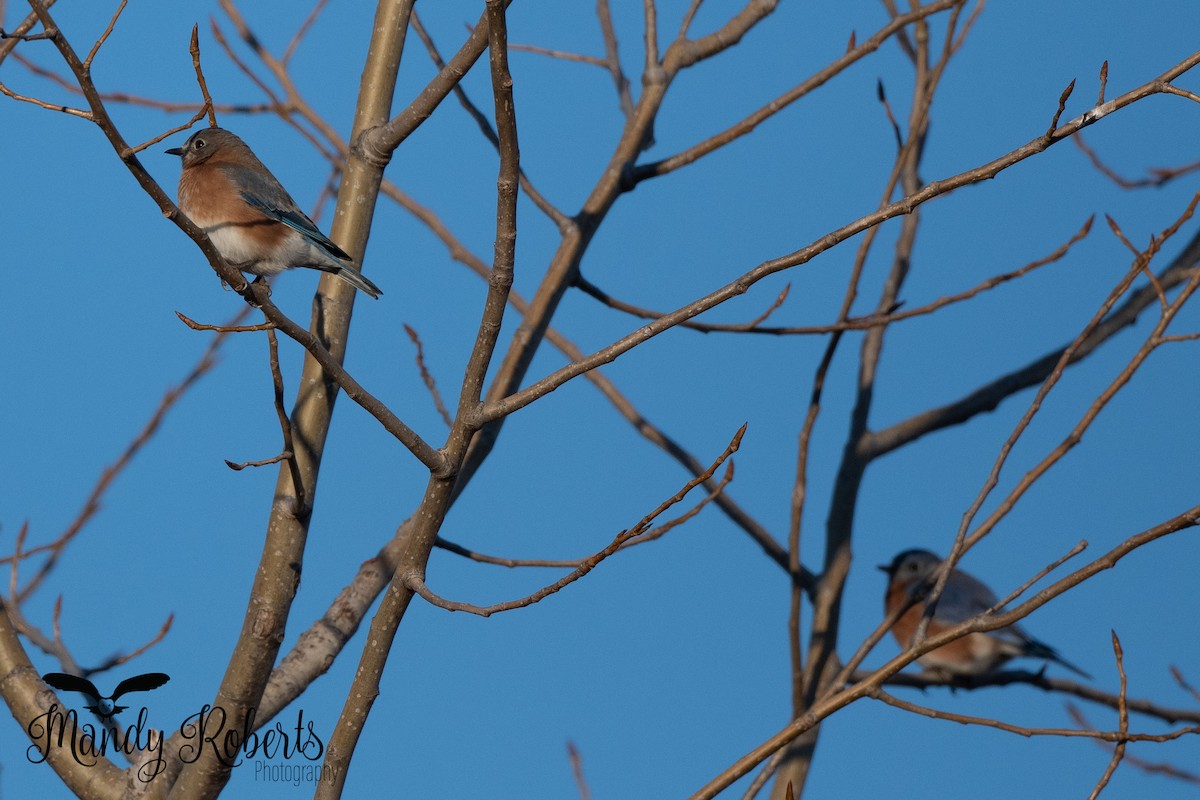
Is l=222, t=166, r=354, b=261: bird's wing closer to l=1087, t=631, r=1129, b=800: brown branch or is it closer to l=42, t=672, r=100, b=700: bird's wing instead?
l=42, t=672, r=100, b=700: bird's wing

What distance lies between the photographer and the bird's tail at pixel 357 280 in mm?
3242

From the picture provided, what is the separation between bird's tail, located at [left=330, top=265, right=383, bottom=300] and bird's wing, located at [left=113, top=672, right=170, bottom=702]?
4.32 feet

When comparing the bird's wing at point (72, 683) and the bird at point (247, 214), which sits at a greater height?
the bird at point (247, 214)

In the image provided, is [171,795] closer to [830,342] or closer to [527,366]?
[527,366]

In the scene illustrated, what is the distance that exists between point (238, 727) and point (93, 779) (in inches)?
17.0

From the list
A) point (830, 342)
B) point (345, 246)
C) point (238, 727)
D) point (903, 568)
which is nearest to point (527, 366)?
point (345, 246)

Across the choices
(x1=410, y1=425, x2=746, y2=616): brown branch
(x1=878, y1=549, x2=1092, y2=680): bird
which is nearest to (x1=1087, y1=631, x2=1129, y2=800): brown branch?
(x1=410, y1=425, x2=746, y2=616): brown branch

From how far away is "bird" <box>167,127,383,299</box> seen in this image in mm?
3420

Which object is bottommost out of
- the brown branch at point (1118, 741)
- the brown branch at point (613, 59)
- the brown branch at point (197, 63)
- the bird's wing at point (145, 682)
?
the brown branch at point (1118, 741)

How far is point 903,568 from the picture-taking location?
745 cm

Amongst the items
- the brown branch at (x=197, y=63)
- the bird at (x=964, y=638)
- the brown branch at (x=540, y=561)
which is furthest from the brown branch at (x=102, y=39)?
the bird at (x=964, y=638)

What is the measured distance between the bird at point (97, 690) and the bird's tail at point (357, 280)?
51.8 inches

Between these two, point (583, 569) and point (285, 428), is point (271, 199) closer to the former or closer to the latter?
point (285, 428)

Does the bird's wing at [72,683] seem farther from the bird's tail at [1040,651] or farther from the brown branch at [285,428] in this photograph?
the bird's tail at [1040,651]
